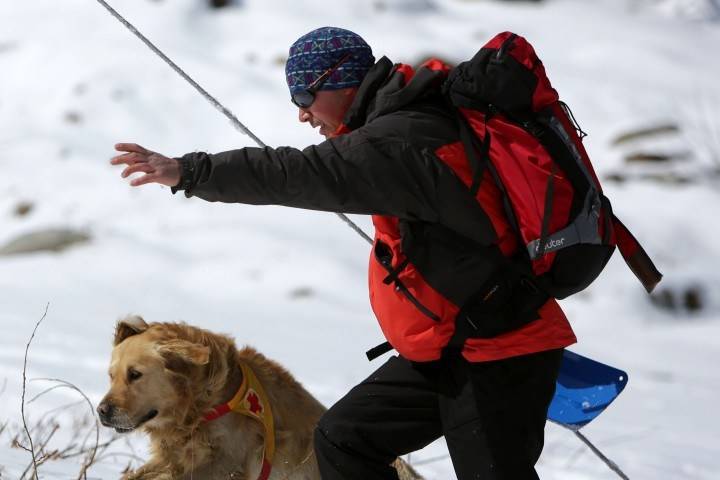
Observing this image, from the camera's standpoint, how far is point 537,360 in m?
2.88

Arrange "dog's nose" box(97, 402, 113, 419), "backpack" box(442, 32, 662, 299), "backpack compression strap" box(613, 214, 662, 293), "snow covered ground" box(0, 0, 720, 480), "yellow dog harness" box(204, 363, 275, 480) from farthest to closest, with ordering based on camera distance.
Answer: "snow covered ground" box(0, 0, 720, 480) → "yellow dog harness" box(204, 363, 275, 480) → "dog's nose" box(97, 402, 113, 419) → "backpack compression strap" box(613, 214, 662, 293) → "backpack" box(442, 32, 662, 299)

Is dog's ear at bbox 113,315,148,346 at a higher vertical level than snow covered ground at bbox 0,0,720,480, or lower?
higher

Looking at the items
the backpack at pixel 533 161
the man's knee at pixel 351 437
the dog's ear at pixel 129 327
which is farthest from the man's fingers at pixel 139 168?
the dog's ear at pixel 129 327

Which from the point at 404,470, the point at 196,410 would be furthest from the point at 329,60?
the point at 404,470

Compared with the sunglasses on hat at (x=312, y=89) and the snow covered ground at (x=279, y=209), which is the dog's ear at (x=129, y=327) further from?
the sunglasses on hat at (x=312, y=89)

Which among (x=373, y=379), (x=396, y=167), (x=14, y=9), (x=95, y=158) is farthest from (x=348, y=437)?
(x=14, y=9)

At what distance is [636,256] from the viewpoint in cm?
322

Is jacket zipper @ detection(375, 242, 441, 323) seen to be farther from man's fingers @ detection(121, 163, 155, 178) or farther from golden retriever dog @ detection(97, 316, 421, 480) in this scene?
golden retriever dog @ detection(97, 316, 421, 480)

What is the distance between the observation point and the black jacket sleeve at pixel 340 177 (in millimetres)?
2576

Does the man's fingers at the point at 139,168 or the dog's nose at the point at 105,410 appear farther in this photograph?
the dog's nose at the point at 105,410

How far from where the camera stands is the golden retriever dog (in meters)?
3.80

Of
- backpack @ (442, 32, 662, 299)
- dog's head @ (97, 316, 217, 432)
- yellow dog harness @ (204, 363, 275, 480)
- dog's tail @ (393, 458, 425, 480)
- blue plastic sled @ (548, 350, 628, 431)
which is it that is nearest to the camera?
backpack @ (442, 32, 662, 299)

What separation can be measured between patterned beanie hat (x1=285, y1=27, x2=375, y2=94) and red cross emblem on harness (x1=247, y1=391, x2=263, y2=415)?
57.6 inches

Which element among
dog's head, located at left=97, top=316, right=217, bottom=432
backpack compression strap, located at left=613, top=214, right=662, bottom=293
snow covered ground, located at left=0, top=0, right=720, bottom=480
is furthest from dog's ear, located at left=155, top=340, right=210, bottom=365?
backpack compression strap, located at left=613, top=214, right=662, bottom=293
